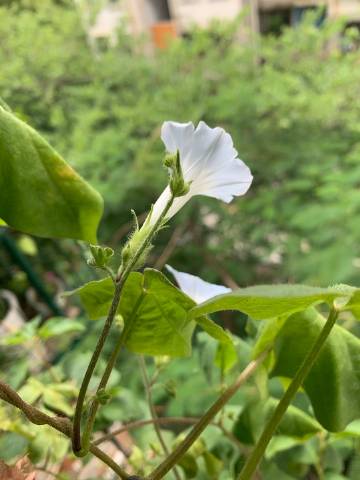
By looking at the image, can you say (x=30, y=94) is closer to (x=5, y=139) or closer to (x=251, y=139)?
(x=251, y=139)

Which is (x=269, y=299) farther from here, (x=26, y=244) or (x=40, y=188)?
(x=26, y=244)

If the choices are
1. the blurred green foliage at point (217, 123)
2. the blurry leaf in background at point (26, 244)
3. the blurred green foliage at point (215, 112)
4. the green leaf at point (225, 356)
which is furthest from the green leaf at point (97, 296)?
the blurry leaf in background at point (26, 244)

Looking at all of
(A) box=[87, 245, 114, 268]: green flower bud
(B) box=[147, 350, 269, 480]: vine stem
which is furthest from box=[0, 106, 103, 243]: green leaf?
(B) box=[147, 350, 269, 480]: vine stem

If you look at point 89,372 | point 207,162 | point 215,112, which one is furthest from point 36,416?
point 215,112

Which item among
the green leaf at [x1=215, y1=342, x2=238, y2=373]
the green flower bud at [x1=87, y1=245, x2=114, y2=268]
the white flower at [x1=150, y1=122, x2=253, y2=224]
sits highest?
the white flower at [x1=150, y1=122, x2=253, y2=224]

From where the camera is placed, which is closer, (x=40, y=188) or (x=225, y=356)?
(x=40, y=188)

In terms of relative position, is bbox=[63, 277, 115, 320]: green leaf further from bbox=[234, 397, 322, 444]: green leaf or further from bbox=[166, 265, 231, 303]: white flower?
bbox=[234, 397, 322, 444]: green leaf
